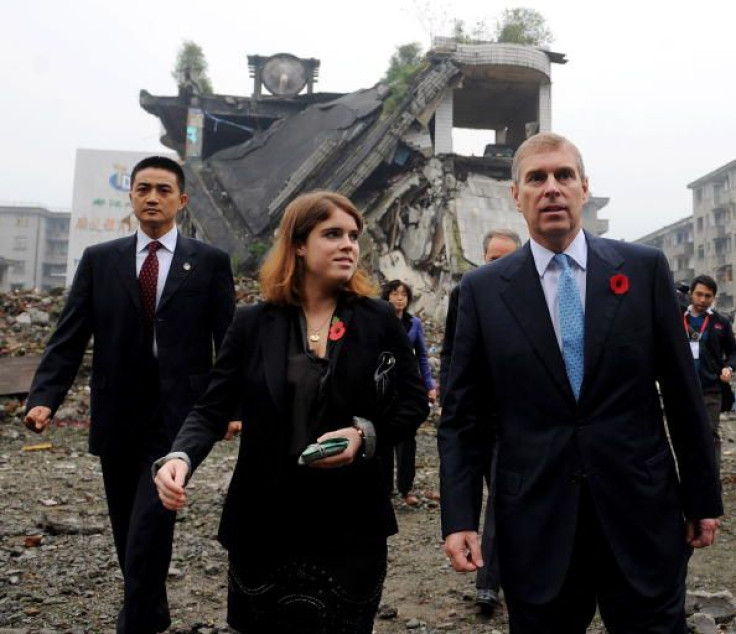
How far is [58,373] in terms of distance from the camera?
141 inches

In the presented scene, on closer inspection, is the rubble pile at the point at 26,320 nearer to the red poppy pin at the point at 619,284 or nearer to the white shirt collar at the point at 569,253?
the white shirt collar at the point at 569,253

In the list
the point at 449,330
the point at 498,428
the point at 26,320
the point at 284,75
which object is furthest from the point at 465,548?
the point at 284,75

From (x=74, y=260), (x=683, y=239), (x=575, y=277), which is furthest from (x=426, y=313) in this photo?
(x=683, y=239)

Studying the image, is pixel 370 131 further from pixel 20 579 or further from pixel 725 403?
pixel 20 579

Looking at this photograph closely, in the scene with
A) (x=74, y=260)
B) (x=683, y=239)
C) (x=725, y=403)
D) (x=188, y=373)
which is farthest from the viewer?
(x=683, y=239)

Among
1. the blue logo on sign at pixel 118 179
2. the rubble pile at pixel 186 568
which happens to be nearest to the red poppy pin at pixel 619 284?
the rubble pile at pixel 186 568

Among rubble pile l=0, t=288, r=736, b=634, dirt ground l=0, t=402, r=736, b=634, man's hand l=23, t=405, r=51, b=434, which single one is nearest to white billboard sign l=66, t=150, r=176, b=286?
rubble pile l=0, t=288, r=736, b=634

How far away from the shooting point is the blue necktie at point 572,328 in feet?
6.95

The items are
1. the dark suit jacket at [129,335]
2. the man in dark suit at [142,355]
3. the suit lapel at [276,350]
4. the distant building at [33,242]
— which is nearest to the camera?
the suit lapel at [276,350]

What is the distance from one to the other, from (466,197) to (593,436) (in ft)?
67.1

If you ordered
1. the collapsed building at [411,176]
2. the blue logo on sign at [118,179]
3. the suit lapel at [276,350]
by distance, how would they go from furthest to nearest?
1. the blue logo on sign at [118,179]
2. the collapsed building at [411,176]
3. the suit lapel at [276,350]

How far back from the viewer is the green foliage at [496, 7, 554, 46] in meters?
23.5

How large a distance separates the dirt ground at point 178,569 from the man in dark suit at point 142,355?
837 millimetres

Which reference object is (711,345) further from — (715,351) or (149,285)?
(149,285)
